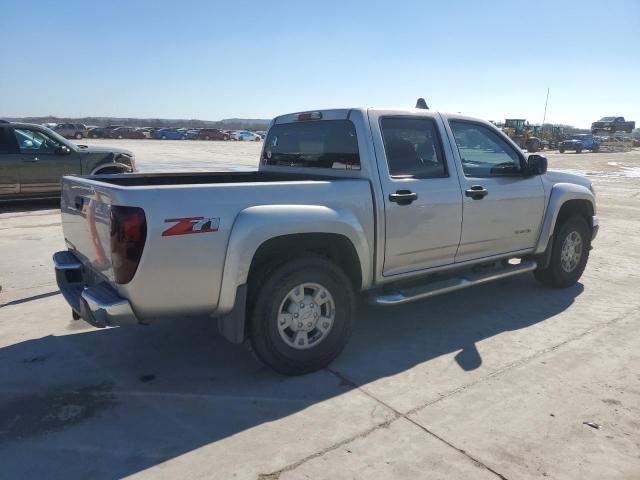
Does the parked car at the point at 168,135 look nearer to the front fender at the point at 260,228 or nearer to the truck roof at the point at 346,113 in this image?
the truck roof at the point at 346,113

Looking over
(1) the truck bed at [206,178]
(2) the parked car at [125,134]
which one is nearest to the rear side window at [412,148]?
(1) the truck bed at [206,178]

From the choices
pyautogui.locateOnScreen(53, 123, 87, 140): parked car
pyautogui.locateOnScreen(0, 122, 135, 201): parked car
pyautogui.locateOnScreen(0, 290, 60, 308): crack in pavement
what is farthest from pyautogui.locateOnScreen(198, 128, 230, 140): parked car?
pyautogui.locateOnScreen(0, 290, 60, 308): crack in pavement

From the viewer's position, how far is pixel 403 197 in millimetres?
4004

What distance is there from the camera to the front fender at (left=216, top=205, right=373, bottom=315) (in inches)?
126

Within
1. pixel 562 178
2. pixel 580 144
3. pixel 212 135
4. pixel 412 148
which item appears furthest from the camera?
pixel 212 135

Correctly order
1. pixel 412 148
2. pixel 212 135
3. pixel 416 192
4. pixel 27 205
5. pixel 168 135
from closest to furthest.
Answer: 1. pixel 416 192
2. pixel 412 148
3. pixel 27 205
4. pixel 168 135
5. pixel 212 135

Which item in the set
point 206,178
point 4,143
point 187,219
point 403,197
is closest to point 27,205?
point 4,143

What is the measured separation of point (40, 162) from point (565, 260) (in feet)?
31.6

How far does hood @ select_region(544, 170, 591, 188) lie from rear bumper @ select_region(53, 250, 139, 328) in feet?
14.2

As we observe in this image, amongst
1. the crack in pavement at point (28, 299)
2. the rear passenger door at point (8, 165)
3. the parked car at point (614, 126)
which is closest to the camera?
the crack in pavement at point (28, 299)

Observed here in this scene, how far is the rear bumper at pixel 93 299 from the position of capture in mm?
Result: 3084

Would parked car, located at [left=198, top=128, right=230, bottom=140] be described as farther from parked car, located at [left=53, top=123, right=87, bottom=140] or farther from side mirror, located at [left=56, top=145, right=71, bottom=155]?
side mirror, located at [left=56, top=145, right=71, bottom=155]

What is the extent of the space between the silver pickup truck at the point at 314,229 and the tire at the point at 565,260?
46 mm

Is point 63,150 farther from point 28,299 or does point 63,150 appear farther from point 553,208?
point 553,208
